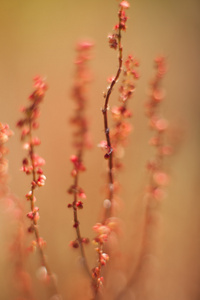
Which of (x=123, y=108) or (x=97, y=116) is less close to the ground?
(x=123, y=108)

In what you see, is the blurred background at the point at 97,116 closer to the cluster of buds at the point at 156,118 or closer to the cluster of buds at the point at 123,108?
the cluster of buds at the point at 156,118

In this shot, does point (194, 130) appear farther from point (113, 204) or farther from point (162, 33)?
point (113, 204)

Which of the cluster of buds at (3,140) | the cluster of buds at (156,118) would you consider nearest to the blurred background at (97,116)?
the cluster of buds at (156,118)

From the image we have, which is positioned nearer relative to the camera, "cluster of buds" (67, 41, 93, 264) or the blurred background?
"cluster of buds" (67, 41, 93, 264)

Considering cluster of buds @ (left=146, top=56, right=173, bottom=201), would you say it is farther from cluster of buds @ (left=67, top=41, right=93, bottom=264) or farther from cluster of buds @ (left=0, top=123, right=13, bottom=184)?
cluster of buds @ (left=0, top=123, right=13, bottom=184)

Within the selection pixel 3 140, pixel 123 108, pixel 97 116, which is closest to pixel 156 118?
pixel 123 108

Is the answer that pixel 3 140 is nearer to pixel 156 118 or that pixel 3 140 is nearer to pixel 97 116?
pixel 156 118

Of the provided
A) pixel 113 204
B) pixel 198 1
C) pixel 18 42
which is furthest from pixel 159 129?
pixel 198 1

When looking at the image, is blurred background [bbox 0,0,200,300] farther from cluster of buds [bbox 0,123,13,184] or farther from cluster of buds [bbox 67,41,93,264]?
cluster of buds [bbox 0,123,13,184]

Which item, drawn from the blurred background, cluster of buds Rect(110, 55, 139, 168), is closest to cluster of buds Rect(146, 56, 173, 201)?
cluster of buds Rect(110, 55, 139, 168)
